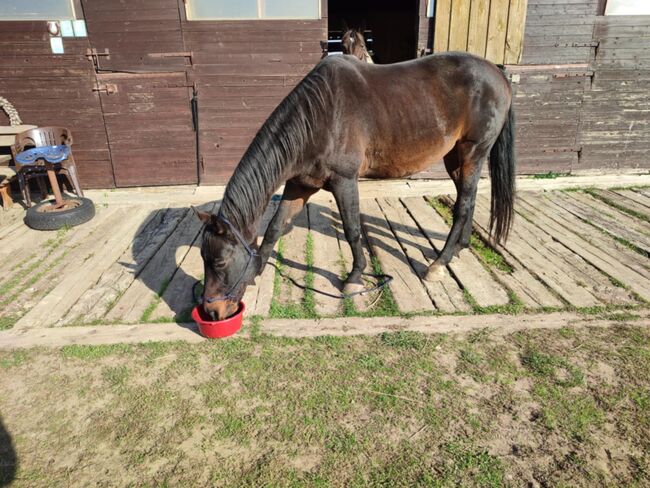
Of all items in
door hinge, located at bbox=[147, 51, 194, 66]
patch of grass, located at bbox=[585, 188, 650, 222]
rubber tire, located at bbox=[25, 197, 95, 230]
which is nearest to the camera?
rubber tire, located at bbox=[25, 197, 95, 230]

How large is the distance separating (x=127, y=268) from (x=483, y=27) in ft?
18.2

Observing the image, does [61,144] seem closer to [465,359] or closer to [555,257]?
[465,359]

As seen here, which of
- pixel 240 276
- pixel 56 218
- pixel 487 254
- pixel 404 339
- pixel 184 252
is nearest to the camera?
pixel 240 276

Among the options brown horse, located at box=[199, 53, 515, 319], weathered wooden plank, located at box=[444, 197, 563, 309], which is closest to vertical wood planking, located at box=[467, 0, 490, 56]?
brown horse, located at box=[199, 53, 515, 319]

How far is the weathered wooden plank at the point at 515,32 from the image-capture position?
590 centimetres

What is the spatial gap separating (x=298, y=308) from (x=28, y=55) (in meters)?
5.50

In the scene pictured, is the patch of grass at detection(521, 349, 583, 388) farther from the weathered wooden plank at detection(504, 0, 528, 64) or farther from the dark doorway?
the dark doorway

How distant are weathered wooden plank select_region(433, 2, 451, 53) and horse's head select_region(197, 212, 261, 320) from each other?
4.70 m

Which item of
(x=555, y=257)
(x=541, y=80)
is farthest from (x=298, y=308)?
(x=541, y=80)

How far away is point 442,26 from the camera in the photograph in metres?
5.98

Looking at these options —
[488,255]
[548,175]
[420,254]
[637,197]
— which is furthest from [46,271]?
[637,197]

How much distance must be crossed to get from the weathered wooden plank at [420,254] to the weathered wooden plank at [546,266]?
766mm

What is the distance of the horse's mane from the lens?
2.90m

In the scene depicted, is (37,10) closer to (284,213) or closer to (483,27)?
(284,213)
